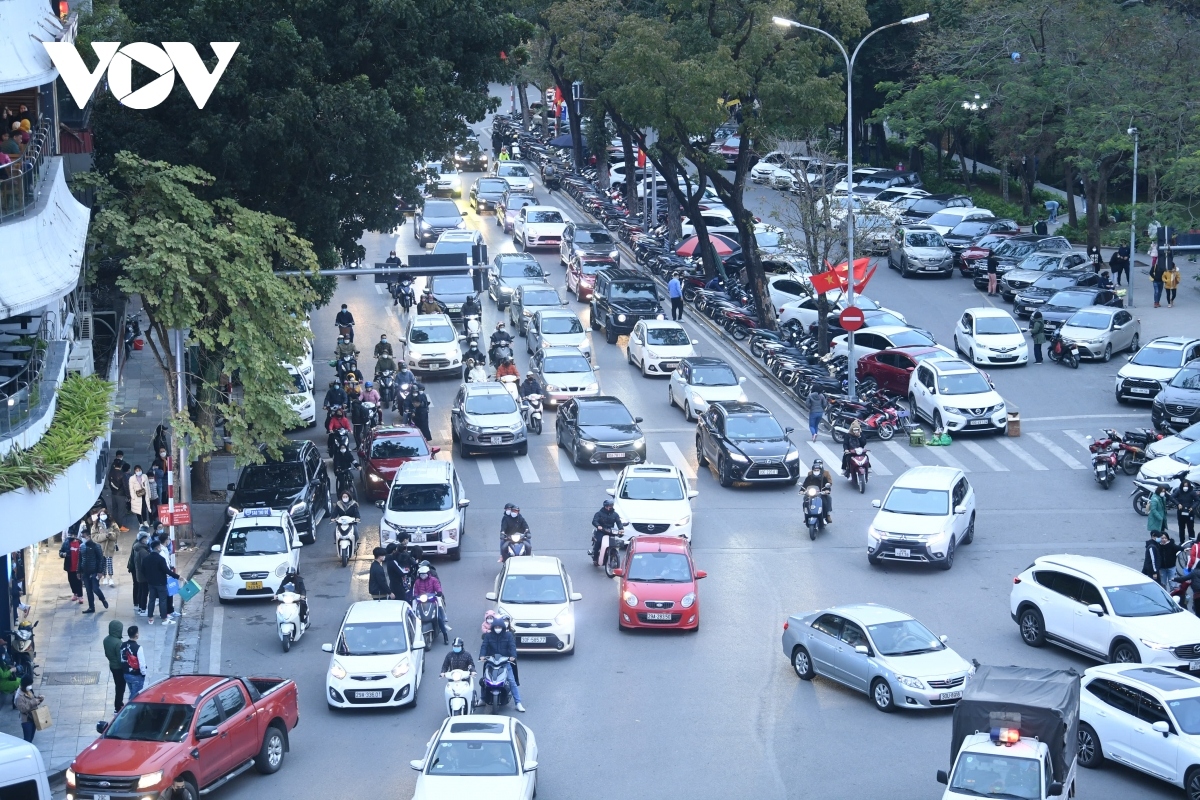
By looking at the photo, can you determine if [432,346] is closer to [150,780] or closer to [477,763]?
[150,780]

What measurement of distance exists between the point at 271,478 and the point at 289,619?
734cm

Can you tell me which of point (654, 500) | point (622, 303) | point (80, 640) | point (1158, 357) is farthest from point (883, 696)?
point (622, 303)

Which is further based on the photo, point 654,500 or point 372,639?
point 654,500

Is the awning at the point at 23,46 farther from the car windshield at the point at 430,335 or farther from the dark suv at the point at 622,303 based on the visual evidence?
the dark suv at the point at 622,303

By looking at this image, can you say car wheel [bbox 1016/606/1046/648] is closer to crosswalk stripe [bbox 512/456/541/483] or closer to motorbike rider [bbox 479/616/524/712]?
motorbike rider [bbox 479/616/524/712]

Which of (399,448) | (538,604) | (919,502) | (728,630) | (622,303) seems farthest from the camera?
(622,303)

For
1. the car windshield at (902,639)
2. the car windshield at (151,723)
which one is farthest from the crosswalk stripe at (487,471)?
the car windshield at (151,723)

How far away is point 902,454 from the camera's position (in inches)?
1468

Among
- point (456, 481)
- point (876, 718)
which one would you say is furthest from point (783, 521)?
point (876, 718)

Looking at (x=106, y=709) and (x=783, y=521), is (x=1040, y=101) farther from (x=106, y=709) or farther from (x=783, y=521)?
(x=106, y=709)

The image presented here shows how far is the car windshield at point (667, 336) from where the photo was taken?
43969 millimetres

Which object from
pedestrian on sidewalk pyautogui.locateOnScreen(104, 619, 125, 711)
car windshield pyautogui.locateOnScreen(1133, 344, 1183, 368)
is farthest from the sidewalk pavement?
car windshield pyautogui.locateOnScreen(1133, 344, 1183, 368)

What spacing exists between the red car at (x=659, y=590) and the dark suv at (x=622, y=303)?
68.8 feet

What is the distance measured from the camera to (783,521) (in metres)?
32.5
